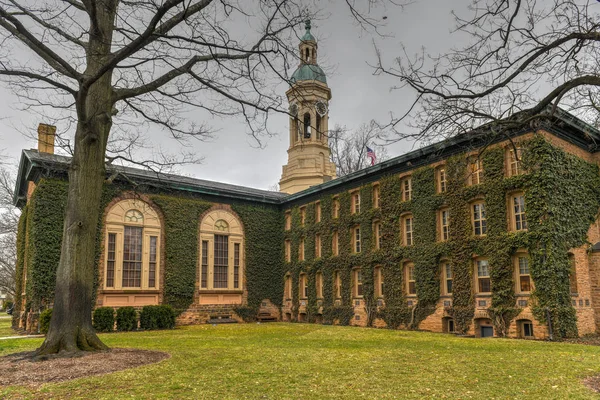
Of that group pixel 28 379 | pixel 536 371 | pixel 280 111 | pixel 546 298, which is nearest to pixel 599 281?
pixel 546 298

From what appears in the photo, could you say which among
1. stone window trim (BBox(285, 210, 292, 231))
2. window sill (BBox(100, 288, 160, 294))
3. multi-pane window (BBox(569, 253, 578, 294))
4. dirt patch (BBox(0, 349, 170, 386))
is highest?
stone window trim (BBox(285, 210, 292, 231))

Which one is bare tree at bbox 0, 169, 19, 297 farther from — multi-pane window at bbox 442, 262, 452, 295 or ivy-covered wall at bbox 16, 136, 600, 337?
multi-pane window at bbox 442, 262, 452, 295

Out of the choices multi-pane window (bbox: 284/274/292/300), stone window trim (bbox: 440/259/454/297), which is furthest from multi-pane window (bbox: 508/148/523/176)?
multi-pane window (bbox: 284/274/292/300)

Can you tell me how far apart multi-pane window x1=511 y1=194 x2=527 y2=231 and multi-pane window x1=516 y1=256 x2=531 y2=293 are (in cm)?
123

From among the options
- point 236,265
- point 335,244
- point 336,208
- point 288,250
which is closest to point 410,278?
point 335,244

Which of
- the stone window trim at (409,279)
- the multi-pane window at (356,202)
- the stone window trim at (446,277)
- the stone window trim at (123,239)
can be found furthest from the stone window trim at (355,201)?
the stone window trim at (123,239)

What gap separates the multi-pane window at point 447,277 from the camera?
21875 millimetres

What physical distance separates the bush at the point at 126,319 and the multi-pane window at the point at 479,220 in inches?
666

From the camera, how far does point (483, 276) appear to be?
2053cm

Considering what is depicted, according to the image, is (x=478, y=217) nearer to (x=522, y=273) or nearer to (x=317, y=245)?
(x=522, y=273)

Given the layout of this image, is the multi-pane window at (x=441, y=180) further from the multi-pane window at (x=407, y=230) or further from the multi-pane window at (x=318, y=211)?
the multi-pane window at (x=318, y=211)

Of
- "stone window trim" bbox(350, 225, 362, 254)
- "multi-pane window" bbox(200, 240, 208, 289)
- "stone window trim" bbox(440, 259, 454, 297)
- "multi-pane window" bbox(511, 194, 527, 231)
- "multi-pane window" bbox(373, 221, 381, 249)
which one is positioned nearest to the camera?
"multi-pane window" bbox(511, 194, 527, 231)

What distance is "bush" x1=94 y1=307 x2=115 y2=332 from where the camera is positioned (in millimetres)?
23500

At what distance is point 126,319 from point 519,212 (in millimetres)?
18924
